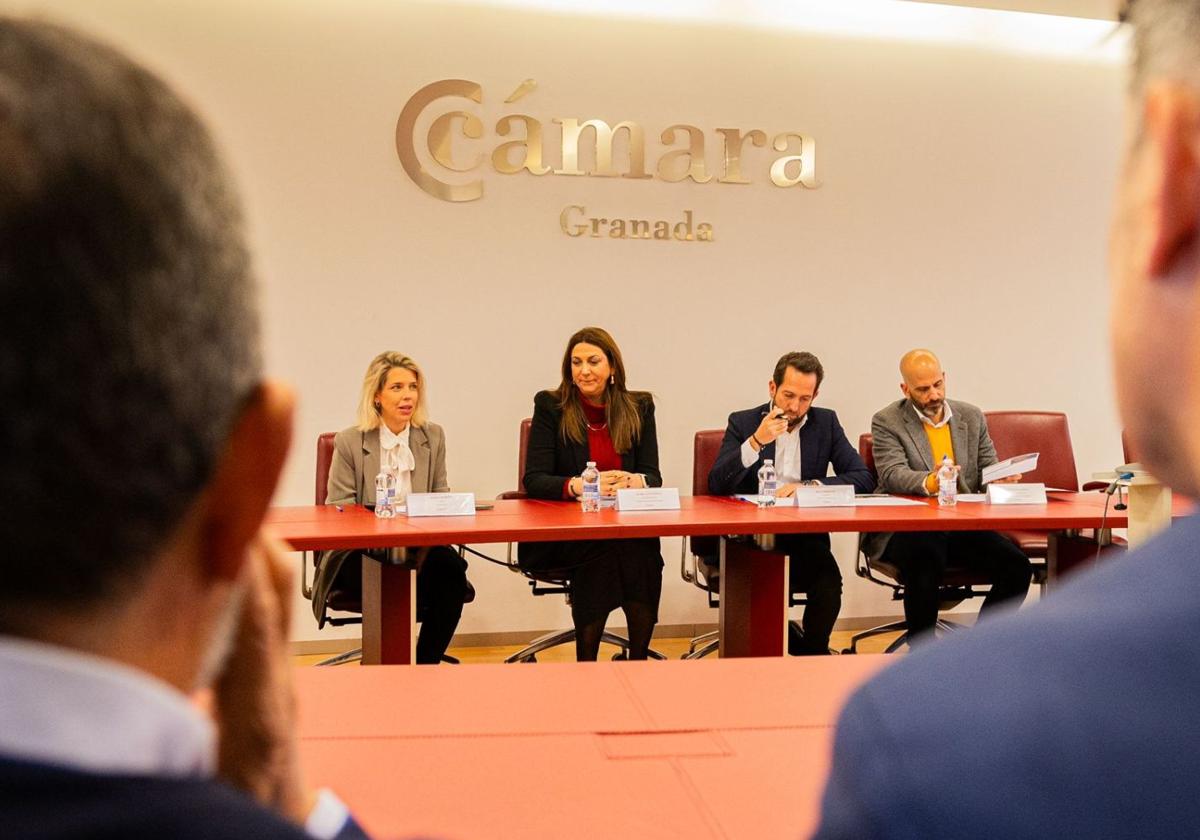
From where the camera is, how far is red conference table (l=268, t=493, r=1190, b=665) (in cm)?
354

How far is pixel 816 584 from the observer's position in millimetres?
4641

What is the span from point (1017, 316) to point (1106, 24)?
1.84m

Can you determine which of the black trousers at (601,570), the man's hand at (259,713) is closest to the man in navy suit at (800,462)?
the black trousers at (601,570)

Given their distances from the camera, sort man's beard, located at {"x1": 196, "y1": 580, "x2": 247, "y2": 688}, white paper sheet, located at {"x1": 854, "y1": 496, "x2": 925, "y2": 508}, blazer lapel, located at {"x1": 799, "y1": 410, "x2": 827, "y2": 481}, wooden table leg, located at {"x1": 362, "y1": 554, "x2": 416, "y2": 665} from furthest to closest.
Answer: blazer lapel, located at {"x1": 799, "y1": 410, "x2": 827, "y2": 481} → white paper sheet, located at {"x1": 854, "y1": 496, "x2": 925, "y2": 508} → wooden table leg, located at {"x1": 362, "y1": 554, "x2": 416, "y2": 665} → man's beard, located at {"x1": 196, "y1": 580, "x2": 247, "y2": 688}

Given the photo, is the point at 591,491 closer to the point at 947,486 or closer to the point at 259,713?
the point at 947,486

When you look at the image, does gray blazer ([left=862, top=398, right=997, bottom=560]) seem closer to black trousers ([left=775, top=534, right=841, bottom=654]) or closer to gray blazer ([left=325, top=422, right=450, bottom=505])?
black trousers ([left=775, top=534, right=841, bottom=654])

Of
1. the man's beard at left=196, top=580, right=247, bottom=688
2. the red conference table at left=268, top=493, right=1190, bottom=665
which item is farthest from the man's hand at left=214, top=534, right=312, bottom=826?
the red conference table at left=268, top=493, right=1190, bottom=665

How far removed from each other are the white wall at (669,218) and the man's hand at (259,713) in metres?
4.57

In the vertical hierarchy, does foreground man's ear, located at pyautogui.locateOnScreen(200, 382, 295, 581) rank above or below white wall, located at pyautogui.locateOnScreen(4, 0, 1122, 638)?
below

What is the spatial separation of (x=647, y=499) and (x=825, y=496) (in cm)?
78

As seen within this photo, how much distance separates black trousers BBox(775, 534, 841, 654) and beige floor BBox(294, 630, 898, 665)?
929mm

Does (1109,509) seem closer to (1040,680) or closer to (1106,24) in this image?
(1106,24)

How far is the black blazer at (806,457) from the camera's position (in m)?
4.70

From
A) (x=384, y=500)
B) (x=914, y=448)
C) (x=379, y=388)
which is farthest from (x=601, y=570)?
(x=914, y=448)
